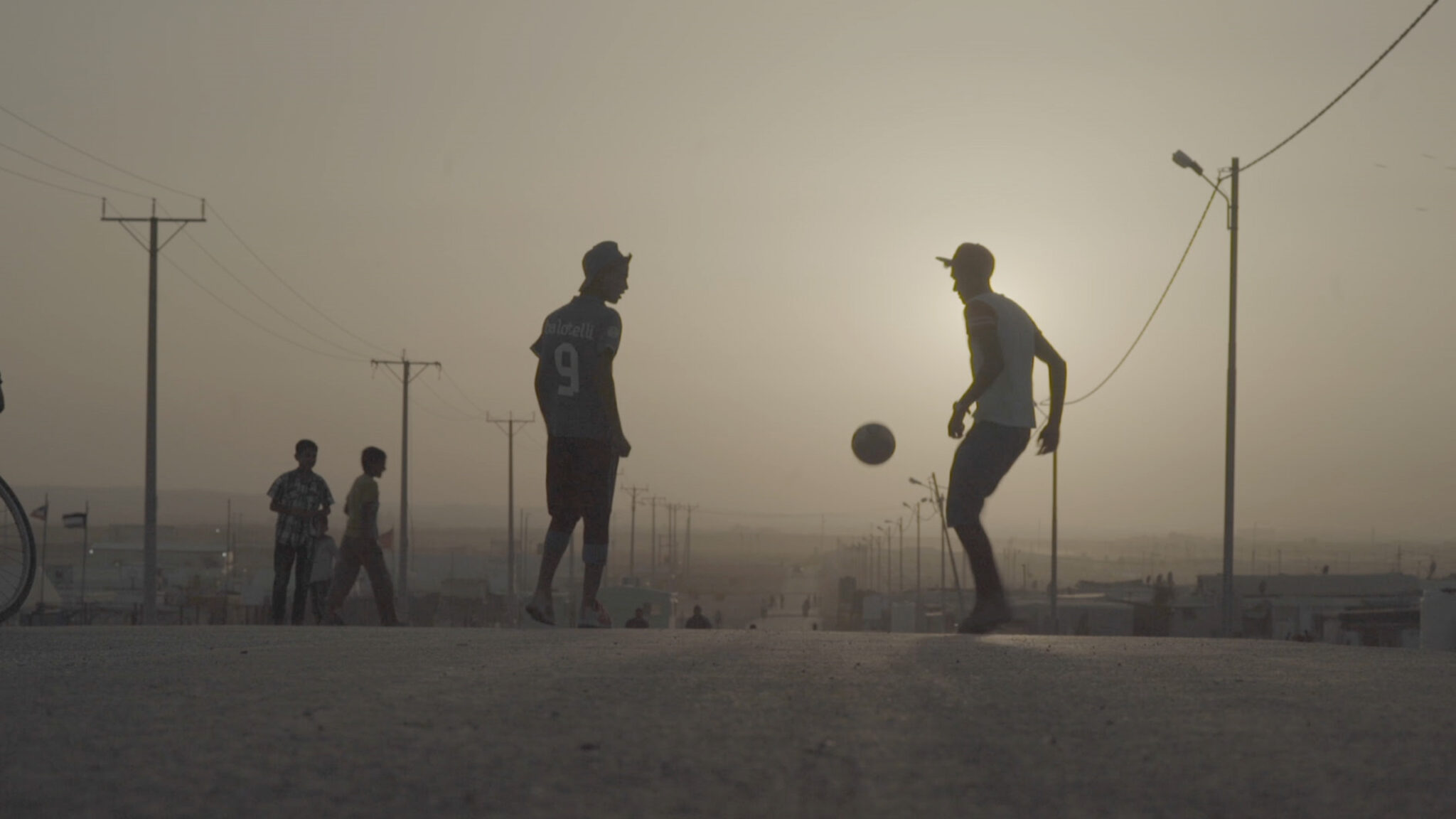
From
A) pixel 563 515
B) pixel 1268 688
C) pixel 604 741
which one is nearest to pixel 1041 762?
pixel 604 741

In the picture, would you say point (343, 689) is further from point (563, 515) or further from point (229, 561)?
point (229, 561)

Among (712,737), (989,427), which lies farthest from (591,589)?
(712,737)

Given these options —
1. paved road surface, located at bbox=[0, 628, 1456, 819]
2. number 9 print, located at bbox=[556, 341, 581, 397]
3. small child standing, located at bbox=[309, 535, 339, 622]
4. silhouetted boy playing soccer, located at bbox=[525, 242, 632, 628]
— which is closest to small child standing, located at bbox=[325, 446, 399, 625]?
small child standing, located at bbox=[309, 535, 339, 622]

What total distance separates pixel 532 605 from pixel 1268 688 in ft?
17.0

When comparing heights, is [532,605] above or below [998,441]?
below

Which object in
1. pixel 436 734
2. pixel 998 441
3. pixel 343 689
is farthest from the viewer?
pixel 998 441

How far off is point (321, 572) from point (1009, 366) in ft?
23.1

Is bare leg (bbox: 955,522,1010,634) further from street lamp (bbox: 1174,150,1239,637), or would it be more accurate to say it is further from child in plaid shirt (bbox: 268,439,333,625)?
street lamp (bbox: 1174,150,1239,637)

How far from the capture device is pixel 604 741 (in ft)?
11.1

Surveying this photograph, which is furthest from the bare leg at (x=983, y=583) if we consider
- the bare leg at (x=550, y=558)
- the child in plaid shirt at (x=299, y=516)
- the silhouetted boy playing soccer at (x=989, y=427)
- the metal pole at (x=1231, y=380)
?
the metal pole at (x=1231, y=380)

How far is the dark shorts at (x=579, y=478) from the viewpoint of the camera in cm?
880

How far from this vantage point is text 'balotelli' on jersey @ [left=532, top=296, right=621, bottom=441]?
875cm

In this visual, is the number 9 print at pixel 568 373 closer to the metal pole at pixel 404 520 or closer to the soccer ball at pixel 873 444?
the soccer ball at pixel 873 444

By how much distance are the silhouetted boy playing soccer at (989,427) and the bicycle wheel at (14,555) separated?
4529 mm
